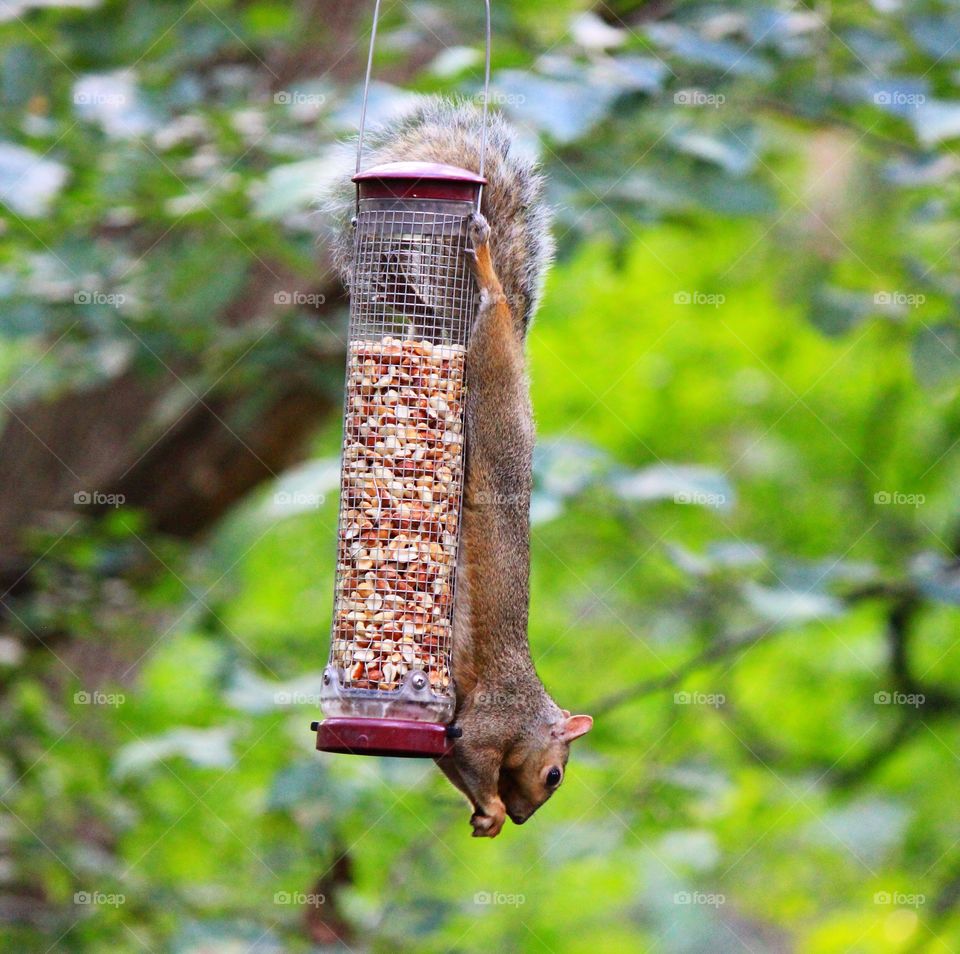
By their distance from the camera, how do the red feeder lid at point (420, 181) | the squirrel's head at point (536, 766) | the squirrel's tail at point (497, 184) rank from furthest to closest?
1. the squirrel's tail at point (497, 184)
2. the squirrel's head at point (536, 766)
3. the red feeder lid at point (420, 181)

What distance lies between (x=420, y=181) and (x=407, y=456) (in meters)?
0.46

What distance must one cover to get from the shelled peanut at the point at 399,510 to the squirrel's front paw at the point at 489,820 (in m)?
0.22

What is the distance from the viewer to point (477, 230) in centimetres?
234

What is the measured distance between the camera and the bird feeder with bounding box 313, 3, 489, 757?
7.45ft

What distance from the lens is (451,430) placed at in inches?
93.7

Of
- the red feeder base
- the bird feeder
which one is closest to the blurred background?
the bird feeder

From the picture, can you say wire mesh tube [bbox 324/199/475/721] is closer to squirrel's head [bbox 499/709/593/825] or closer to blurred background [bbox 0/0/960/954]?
squirrel's head [bbox 499/709/593/825]

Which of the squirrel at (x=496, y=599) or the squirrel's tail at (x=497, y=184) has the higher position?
the squirrel's tail at (x=497, y=184)

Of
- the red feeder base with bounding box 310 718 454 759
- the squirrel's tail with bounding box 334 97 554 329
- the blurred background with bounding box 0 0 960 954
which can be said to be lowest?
the blurred background with bounding box 0 0 960 954

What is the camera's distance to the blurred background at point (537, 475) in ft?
11.3

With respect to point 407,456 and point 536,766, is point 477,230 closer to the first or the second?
point 407,456

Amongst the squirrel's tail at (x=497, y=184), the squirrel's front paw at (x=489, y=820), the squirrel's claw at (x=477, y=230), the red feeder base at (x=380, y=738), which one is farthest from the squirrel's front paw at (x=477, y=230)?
the squirrel's front paw at (x=489, y=820)

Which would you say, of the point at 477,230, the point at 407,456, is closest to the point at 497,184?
the point at 477,230

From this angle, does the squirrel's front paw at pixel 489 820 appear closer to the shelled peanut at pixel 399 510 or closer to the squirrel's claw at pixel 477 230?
the shelled peanut at pixel 399 510
